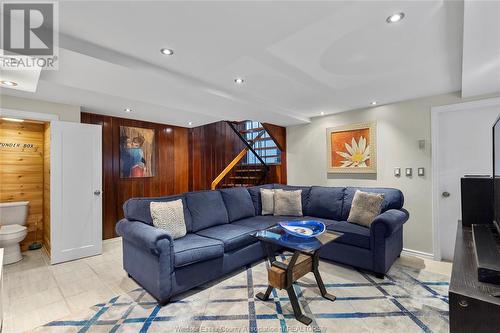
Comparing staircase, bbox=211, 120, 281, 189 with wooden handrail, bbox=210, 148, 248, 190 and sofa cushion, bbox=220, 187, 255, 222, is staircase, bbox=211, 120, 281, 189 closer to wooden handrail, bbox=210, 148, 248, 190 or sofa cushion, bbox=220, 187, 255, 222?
wooden handrail, bbox=210, 148, 248, 190

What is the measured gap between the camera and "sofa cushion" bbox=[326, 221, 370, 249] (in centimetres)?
271

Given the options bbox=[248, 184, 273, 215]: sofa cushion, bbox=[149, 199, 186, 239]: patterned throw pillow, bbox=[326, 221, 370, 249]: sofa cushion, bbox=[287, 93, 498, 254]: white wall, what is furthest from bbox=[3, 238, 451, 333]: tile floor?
bbox=[248, 184, 273, 215]: sofa cushion

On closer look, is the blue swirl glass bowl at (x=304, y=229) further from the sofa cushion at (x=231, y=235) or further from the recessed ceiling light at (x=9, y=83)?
the recessed ceiling light at (x=9, y=83)

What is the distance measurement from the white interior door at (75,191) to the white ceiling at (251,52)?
19.1 inches

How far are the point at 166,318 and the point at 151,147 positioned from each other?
3405mm

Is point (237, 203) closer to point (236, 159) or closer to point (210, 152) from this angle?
point (236, 159)

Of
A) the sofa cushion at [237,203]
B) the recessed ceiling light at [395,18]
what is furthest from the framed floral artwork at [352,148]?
the recessed ceiling light at [395,18]

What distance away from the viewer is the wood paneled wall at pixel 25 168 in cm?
343

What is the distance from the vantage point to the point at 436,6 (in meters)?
1.48

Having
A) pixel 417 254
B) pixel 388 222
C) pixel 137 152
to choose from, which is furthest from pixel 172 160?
pixel 417 254

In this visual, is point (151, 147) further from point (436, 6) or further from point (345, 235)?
point (436, 6)

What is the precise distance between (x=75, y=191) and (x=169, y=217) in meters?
1.68

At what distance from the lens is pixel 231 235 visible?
2.72m

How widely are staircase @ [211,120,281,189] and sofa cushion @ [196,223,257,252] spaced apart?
2.51 meters
